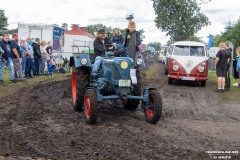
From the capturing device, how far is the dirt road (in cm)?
539

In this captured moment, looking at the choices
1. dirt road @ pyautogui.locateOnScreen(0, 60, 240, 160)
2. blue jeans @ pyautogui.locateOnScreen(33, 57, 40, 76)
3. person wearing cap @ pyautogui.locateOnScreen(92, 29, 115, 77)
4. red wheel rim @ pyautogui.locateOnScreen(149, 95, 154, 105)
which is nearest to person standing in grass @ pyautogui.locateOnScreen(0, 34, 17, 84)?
blue jeans @ pyautogui.locateOnScreen(33, 57, 40, 76)

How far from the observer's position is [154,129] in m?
7.04

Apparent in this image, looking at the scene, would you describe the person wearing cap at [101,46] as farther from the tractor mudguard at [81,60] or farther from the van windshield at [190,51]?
the van windshield at [190,51]

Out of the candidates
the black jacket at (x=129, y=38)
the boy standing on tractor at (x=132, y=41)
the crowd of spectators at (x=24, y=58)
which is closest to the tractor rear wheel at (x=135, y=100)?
the boy standing on tractor at (x=132, y=41)

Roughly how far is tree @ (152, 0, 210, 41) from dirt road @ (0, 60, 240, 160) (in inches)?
1664

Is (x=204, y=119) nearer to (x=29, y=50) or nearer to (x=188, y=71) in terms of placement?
(x=188, y=71)

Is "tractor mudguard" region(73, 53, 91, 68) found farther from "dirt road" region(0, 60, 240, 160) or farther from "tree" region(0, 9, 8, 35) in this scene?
"tree" region(0, 9, 8, 35)

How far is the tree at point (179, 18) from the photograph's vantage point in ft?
168

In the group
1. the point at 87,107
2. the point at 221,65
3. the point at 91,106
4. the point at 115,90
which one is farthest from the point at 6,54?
the point at 221,65

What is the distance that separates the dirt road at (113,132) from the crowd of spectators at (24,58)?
358cm

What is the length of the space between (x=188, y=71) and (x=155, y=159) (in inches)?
415

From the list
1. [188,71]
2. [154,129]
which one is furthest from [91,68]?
[188,71]

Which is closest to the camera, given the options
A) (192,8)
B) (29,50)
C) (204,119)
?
(204,119)

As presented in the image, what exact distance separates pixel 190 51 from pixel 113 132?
1005 cm
